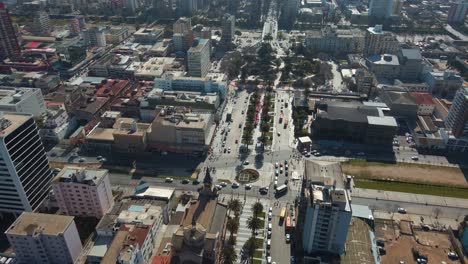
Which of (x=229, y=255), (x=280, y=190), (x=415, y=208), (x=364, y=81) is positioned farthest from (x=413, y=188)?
(x=364, y=81)

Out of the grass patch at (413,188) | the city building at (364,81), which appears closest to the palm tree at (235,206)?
the grass patch at (413,188)

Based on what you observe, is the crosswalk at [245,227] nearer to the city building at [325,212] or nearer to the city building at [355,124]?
the city building at [325,212]

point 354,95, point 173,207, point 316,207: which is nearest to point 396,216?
point 316,207

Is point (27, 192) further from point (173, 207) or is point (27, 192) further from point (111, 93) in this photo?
point (111, 93)

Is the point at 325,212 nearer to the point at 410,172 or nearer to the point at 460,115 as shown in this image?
the point at 410,172

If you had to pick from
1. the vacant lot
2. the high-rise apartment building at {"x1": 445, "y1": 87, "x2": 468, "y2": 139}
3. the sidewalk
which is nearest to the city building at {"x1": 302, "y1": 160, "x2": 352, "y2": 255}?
the vacant lot
